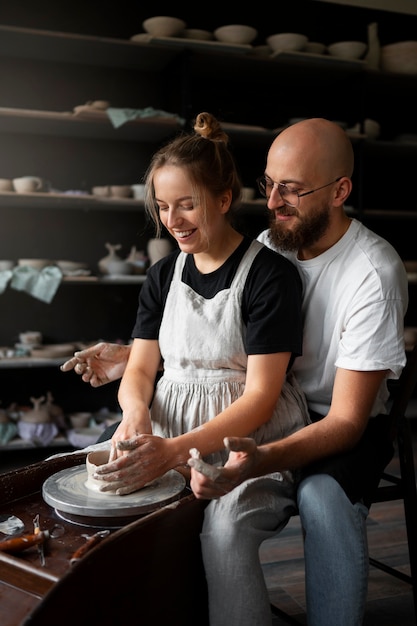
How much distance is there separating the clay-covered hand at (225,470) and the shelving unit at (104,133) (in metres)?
2.41

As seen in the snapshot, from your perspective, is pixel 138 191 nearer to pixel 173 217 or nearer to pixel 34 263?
pixel 34 263

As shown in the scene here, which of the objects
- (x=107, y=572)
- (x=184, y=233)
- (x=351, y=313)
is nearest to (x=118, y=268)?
(x=184, y=233)

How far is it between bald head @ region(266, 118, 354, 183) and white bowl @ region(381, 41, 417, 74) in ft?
8.55

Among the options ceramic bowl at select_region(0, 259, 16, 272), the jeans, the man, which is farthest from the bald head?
ceramic bowl at select_region(0, 259, 16, 272)

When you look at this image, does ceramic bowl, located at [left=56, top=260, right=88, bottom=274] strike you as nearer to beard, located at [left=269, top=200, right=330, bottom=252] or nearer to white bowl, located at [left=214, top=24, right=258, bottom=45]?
white bowl, located at [left=214, top=24, right=258, bottom=45]

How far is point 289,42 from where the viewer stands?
3.72 m

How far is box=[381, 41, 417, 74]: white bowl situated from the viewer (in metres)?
4.03

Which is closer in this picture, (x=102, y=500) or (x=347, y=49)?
(x=102, y=500)

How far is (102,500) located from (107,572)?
0.20 metres

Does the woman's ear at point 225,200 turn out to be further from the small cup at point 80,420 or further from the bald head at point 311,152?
the small cup at point 80,420

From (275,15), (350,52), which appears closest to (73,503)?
(350,52)

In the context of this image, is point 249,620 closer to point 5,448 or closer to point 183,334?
point 183,334

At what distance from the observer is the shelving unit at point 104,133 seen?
3.56 metres

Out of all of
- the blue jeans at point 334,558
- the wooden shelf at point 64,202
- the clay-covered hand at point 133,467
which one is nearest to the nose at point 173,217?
the clay-covered hand at point 133,467
